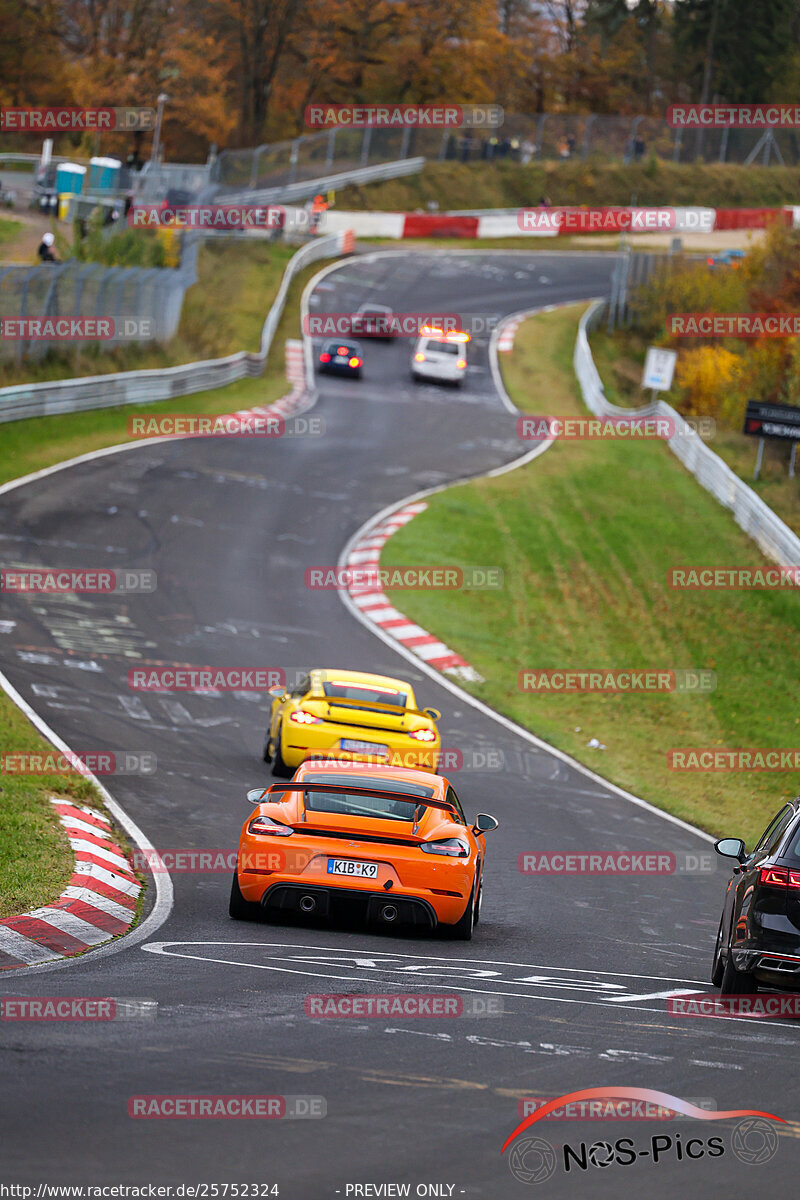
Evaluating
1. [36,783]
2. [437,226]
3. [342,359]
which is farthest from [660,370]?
[36,783]

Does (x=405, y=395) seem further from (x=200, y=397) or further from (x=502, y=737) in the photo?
(x=502, y=737)

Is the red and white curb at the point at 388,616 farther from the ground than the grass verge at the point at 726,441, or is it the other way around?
the grass verge at the point at 726,441

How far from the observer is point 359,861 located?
32.9ft

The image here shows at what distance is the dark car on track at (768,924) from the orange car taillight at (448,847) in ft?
6.49

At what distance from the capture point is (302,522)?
3019 cm

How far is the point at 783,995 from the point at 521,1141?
3.89 metres

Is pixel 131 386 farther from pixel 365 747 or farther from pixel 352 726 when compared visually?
pixel 365 747

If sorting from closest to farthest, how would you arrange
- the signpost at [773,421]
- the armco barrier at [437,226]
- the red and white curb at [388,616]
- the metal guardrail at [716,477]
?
the red and white curb at [388,616], the metal guardrail at [716,477], the signpost at [773,421], the armco barrier at [437,226]

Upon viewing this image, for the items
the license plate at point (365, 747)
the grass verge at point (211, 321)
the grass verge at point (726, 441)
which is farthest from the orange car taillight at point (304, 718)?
the grass verge at point (211, 321)

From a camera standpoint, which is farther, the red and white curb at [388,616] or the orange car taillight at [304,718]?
the red and white curb at [388,616]

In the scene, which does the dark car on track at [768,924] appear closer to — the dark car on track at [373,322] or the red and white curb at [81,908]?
the red and white curb at [81,908]

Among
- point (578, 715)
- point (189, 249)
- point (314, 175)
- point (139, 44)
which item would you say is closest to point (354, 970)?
point (578, 715)

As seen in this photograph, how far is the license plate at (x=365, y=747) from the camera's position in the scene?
15.1 meters

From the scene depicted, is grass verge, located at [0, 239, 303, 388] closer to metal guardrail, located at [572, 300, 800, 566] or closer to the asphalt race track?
the asphalt race track
